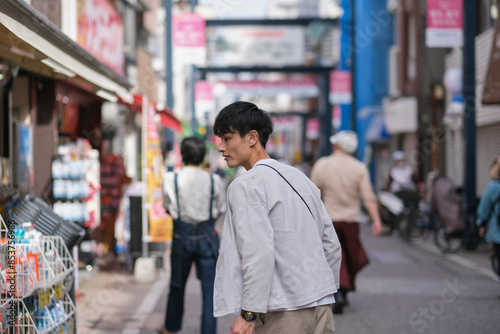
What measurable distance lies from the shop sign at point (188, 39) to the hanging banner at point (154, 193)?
670cm

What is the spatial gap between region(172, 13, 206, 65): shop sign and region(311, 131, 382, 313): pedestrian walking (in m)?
10.4

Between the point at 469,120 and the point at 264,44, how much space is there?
16841 millimetres

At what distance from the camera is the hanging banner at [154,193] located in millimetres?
10727

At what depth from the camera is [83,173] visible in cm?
995

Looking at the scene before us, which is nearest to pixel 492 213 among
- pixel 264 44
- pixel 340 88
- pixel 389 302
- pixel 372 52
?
pixel 389 302

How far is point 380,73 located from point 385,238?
1531 cm

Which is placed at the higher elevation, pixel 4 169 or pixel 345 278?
pixel 4 169

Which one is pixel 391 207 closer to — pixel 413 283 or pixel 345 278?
pixel 413 283

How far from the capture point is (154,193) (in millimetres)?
10930

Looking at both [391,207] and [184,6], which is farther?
[184,6]

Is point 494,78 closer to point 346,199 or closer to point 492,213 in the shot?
point 492,213

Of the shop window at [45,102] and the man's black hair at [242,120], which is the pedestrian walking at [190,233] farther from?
the shop window at [45,102]

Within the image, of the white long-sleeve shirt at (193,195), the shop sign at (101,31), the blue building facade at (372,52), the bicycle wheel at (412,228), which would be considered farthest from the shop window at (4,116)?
the blue building facade at (372,52)

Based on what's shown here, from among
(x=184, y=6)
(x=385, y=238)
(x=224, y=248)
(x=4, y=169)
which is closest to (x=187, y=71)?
Result: (x=184, y=6)
